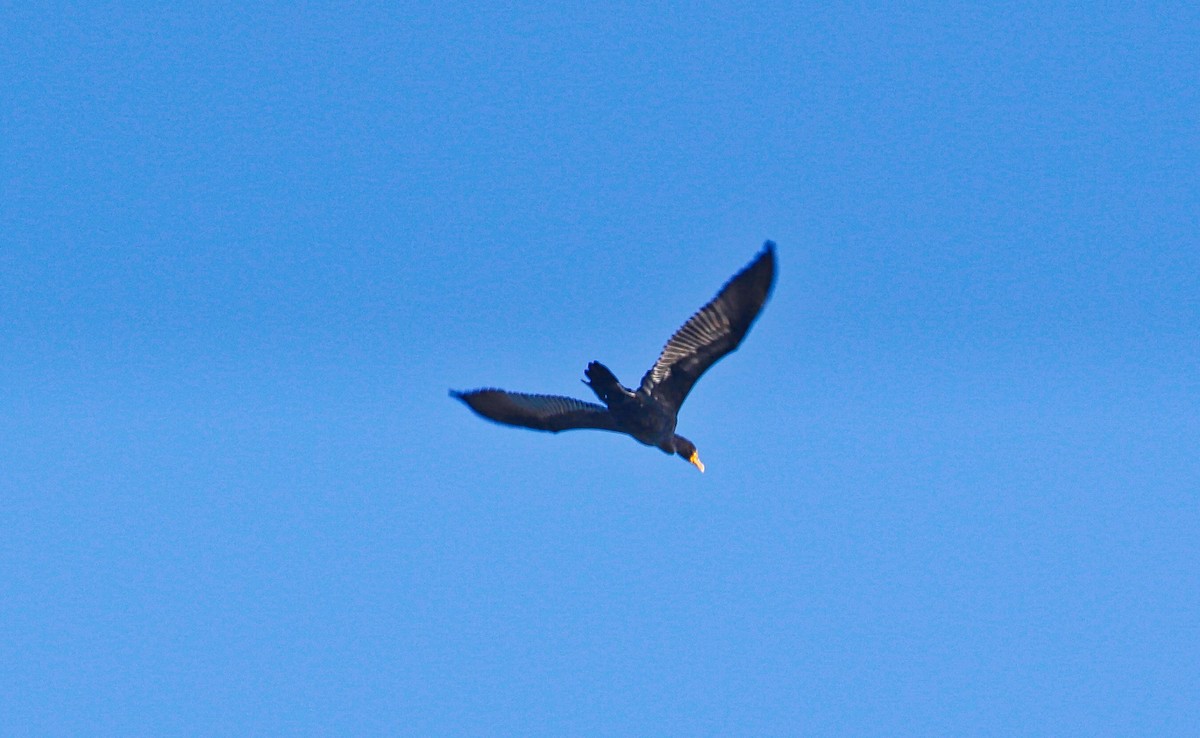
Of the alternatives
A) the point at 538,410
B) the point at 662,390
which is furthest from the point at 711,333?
the point at 538,410

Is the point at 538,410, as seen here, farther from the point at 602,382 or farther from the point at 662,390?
the point at 662,390

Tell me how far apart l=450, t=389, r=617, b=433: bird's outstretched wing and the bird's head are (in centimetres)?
167

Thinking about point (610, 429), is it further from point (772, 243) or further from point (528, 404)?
point (772, 243)

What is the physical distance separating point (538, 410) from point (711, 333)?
3469 mm

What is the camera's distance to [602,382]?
25.2 m

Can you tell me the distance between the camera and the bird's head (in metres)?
Answer: 27.2

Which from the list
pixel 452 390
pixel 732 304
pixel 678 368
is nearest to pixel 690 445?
pixel 678 368

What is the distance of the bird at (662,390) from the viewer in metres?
24.3

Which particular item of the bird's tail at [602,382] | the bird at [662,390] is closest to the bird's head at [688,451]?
the bird at [662,390]

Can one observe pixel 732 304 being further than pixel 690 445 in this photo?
No

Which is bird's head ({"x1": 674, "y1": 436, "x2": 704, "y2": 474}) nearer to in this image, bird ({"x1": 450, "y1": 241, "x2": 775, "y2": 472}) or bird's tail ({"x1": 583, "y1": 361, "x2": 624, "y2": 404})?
bird ({"x1": 450, "y1": 241, "x2": 775, "y2": 472})

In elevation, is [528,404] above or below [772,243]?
below

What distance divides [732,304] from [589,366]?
2.78m

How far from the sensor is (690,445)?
27.5 m
